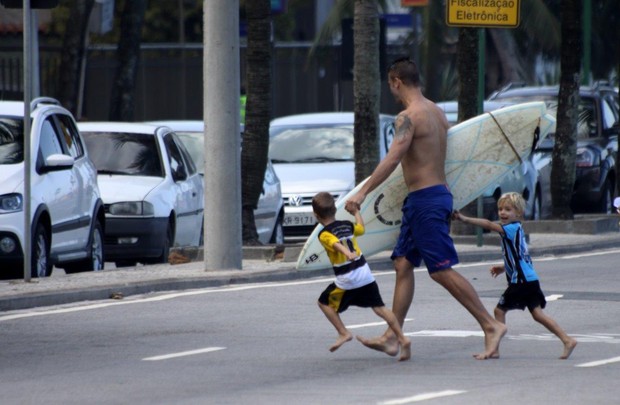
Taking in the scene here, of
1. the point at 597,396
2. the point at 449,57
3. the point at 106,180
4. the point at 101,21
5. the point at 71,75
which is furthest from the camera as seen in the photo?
the point at 449,57

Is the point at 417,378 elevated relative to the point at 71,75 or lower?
lower

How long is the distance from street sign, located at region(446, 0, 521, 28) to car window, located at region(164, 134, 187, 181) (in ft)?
11.3

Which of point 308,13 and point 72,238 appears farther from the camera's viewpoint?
point 308,13

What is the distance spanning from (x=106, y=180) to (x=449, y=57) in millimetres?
27727

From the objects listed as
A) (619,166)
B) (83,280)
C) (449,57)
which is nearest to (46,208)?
(83,280)

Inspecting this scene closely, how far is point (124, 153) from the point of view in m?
20.7

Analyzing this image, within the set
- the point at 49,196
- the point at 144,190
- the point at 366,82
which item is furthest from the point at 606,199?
the point at 49,196

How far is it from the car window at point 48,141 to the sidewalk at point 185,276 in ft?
4.01

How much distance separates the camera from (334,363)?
427 inches

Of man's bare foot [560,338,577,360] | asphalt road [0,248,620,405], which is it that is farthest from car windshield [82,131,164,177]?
man's bare foot [560,338,577,360]

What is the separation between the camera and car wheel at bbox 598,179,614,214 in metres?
27.7

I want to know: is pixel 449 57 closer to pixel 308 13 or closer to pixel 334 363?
pixel 308 13

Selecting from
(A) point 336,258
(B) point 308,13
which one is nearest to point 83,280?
(A) point 336,258

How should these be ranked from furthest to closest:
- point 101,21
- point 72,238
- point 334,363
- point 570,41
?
point 101,21 < point 570,41 < point 72,238 < point 334,363
